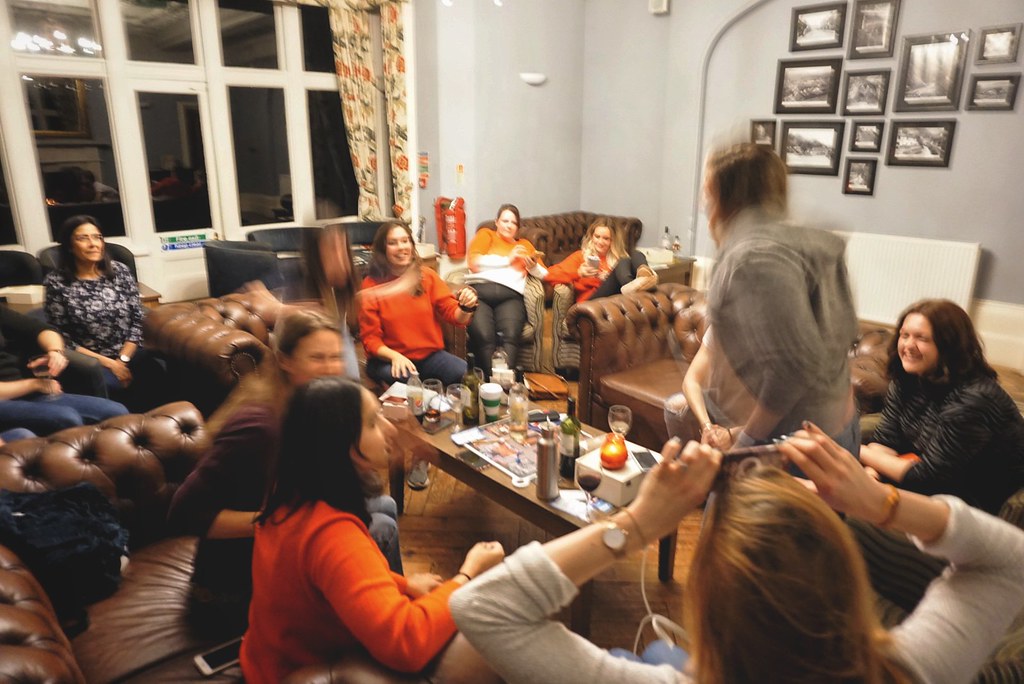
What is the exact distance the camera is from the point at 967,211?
16.1 ft

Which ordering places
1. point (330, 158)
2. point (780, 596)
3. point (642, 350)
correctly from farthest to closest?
1. point (330, 158)
2. point (642, 350)
3. point (780, 596)

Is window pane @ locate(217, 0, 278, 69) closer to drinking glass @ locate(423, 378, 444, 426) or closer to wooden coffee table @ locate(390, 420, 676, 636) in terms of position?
drinking glass @ locate(423, 378, 444, 426)

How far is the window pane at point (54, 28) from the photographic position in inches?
169

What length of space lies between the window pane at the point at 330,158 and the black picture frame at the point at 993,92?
4.84 meters

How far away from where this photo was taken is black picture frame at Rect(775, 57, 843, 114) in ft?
17.5

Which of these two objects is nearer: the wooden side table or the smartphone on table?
the smartphone on table

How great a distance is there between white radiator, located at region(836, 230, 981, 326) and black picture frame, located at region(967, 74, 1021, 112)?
0.95 meters

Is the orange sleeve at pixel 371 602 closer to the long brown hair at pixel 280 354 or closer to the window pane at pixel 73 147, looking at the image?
the long brown hair at pixel 280 354

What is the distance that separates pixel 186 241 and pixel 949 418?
16.6ft

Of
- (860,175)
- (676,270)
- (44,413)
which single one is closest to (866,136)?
(860,175)

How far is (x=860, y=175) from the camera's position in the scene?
536 centimetres

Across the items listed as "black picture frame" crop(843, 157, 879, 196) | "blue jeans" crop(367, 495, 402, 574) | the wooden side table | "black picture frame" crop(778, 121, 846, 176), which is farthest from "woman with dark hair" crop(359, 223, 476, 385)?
"black picture frame" crop(843, 157, 879, 196)

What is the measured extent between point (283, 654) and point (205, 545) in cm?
54

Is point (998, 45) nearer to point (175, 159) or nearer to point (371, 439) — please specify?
point (371, 439)
